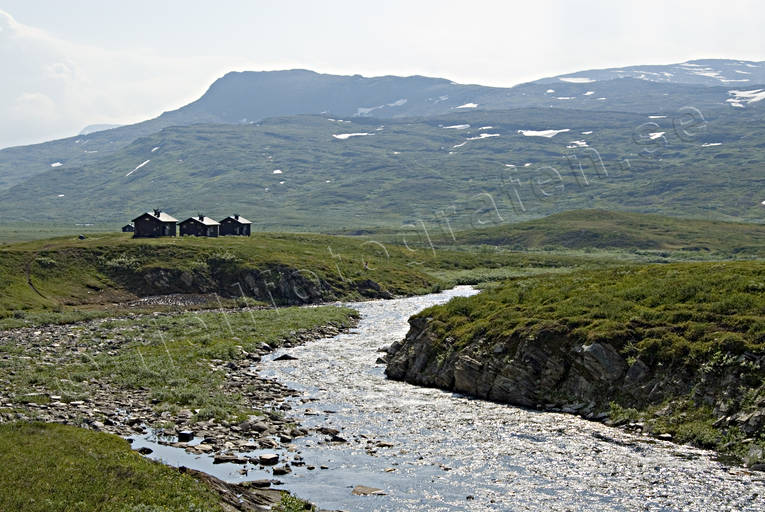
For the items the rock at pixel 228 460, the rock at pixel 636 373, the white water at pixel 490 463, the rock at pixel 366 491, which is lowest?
the white water at pixel 490 463

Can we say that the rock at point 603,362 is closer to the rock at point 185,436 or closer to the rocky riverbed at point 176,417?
the rocky riverbed at point 176,417

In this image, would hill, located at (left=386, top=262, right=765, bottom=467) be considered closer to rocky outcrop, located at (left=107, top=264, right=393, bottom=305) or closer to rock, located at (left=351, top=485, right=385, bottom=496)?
rock, located at (left=351, top=485, right=385, bottom=496)

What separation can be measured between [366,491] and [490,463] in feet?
19.0

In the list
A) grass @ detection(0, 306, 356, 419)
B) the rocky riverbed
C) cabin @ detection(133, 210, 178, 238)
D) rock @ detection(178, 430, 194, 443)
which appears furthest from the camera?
cabin @ detection(133, 210, 178, 238)

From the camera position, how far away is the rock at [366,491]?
24344 mm

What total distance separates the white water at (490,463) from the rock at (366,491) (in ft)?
0.86

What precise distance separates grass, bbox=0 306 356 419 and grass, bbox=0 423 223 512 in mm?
10012

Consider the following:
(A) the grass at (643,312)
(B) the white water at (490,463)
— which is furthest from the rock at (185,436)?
(A) the grass at (643,312)

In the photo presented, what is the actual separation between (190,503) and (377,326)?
5147 centimetres

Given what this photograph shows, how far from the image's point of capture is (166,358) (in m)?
49.3

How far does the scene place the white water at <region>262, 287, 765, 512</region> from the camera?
23375 mm

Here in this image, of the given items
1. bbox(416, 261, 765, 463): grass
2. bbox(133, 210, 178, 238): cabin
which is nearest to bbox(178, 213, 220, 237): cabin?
bbox(133, 210, 178, 238): cabin

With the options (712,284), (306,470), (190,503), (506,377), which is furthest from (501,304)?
(190,503)

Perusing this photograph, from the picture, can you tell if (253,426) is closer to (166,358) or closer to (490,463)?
(490,463)
